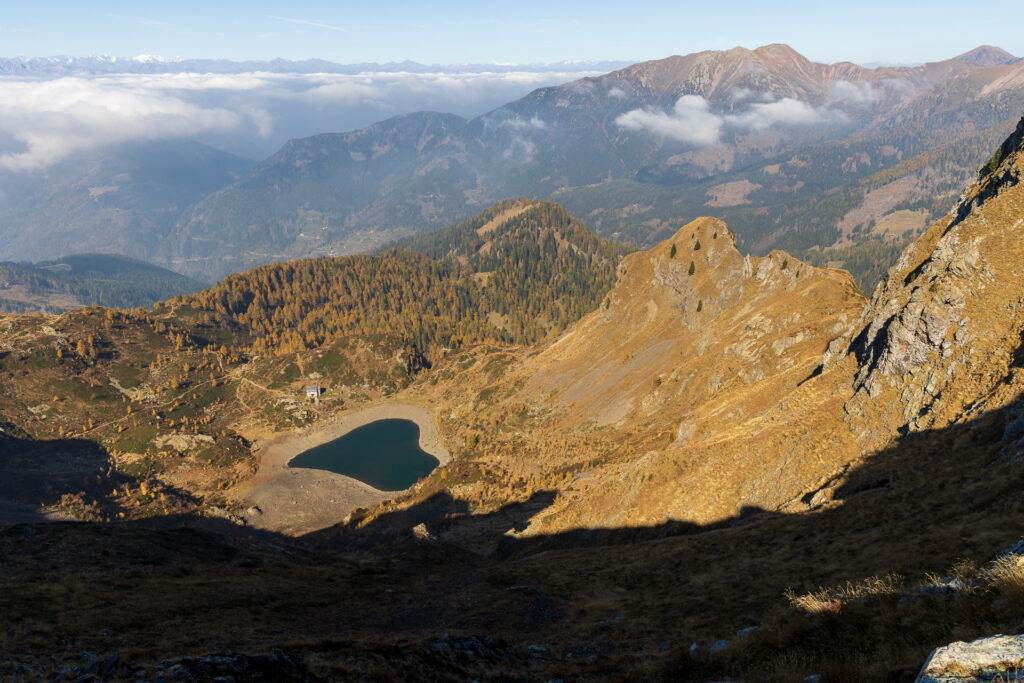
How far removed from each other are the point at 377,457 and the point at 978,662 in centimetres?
17759

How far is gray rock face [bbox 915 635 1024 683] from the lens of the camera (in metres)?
10.2

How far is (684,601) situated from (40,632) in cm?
3985

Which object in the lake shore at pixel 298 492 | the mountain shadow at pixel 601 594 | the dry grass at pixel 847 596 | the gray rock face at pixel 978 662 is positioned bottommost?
the lake shore at pixel 298 492

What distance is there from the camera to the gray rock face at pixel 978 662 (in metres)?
10.2

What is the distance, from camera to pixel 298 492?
146 metres

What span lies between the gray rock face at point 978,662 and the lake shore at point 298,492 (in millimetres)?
135256

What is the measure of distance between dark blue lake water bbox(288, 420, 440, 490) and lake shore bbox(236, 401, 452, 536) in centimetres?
411

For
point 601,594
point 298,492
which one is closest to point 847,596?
point 601,594

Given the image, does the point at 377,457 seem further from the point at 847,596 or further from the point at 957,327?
the point at 847,596

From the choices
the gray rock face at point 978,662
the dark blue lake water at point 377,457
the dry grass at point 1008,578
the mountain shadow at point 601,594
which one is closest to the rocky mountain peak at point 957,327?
the mountain shadow at point 601,594

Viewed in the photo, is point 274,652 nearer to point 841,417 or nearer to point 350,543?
point 841,417

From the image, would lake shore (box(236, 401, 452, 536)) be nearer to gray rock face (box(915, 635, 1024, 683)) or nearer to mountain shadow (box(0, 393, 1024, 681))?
mountain shadow (box(0, 393, 1024, 681))

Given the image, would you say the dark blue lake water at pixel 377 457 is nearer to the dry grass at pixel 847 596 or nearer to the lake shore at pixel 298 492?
the lake shore at pixel 298 492

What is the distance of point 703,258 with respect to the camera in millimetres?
148625
